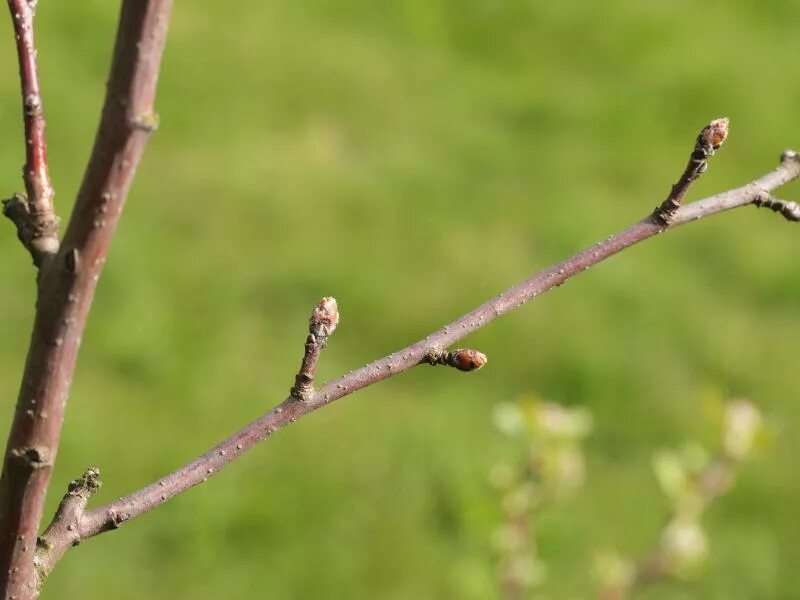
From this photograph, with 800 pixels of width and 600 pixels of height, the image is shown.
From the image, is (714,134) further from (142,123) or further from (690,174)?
(142,123)

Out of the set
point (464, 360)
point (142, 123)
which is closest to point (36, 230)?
point (142, 123)

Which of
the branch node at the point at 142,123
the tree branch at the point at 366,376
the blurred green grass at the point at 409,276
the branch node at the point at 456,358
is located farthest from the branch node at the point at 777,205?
the blurred green grass at the point at 409,276

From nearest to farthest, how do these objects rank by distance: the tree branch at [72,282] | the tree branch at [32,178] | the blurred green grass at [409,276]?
the tree branch at [72,282] → the tree branch at [32,178] → the blurred green grass at [409,276]

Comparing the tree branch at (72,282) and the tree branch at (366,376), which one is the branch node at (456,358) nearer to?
the tree branch at (366,376)

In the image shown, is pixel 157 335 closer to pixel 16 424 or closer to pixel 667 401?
pixel 667 401

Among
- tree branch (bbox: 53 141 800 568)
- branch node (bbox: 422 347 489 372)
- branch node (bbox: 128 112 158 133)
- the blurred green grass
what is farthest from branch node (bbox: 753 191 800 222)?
the blurred green grass

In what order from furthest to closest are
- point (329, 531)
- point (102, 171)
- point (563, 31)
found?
point (563, 31) < point (329, 531) < point (102, 171)

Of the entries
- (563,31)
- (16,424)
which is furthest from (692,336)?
(16,424)
